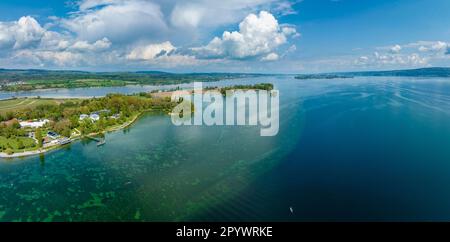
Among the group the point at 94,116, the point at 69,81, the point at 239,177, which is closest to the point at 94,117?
the point at 94,116

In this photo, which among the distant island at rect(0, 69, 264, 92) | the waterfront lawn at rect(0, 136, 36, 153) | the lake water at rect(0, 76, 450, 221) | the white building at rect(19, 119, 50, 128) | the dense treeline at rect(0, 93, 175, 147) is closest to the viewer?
the lake water at rect(0, 76, 450, 221)

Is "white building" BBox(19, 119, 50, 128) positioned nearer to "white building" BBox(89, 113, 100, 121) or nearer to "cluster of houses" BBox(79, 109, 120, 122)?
"cluster of houses" BBox(79, 109, 120, 122)

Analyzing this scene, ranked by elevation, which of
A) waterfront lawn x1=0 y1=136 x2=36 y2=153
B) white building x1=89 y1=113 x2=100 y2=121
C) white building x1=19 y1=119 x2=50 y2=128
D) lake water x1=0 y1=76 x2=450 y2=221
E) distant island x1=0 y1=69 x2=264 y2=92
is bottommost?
lake water x1=0 y1=76 x2=450 y2=221

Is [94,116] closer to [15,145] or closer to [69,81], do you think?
[15,145]

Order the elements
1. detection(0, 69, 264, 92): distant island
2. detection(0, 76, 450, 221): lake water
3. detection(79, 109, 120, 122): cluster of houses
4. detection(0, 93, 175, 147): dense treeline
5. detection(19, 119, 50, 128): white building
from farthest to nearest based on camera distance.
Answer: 1. detection(0, 69, 264, 92): distant island
2. detection(79, 109, 120, 122): cluster of houses
3. detection(19, 119, 50, 128): white building
4. detection(0, 93, 175, 147): dense treeline
5. detection(0, 76, 450, 221): lake water

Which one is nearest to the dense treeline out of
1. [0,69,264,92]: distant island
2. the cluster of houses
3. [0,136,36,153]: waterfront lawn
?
the cluster of houses

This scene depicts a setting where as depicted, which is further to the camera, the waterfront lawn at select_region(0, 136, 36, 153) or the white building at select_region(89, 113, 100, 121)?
the white building at select_region(89, 113, 100, 121)

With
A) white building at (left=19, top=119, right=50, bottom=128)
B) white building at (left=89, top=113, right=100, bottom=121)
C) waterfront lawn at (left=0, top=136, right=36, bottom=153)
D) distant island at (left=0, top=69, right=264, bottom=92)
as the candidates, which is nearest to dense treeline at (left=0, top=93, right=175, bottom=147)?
white building at (left=89, top=113, right=100, bottom=121)

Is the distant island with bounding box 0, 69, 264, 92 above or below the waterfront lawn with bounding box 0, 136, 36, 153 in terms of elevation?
above
